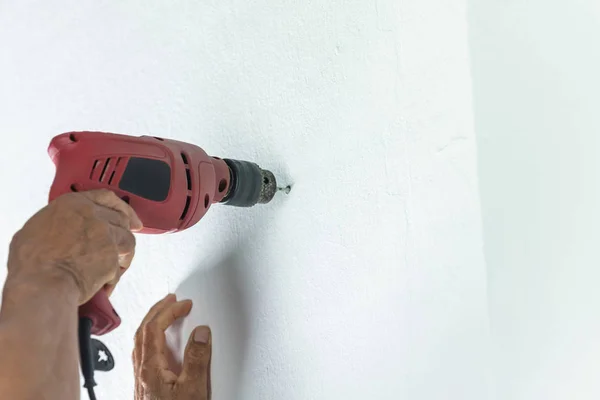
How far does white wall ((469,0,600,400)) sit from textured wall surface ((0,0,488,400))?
2cm

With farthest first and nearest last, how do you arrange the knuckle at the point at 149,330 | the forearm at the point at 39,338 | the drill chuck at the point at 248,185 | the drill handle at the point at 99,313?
the knuckle at the point at 149,330, the drill chuck at the point at 248,185, the drill handle at the point at 99,313, the forearm at the point at 39,338

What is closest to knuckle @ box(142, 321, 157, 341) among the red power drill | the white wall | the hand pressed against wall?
the hand pressed against wall

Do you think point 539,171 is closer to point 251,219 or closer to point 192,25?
point 251,219

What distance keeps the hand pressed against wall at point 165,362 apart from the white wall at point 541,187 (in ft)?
1.44

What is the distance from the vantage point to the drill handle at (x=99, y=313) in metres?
0.59

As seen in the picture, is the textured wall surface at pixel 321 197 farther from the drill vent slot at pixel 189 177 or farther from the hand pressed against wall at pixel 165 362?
the drill vent slot at pixel 189 177

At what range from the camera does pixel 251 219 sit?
0.78 m

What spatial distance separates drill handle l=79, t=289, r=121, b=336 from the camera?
1.94ft

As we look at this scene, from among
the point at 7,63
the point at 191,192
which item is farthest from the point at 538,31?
the point at 7,63

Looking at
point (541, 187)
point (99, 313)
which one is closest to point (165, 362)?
point (99, 313)

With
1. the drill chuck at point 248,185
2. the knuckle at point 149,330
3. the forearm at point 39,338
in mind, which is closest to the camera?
the forearm at point 39,338

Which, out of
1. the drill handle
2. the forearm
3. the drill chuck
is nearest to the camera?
the forearm

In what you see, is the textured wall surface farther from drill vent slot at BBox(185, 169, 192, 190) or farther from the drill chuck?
drill vent slot at BBox(185, 169, 192, 190)

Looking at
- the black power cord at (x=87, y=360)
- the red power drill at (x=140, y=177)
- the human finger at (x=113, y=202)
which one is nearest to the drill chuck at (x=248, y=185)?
the red power drill at (x=140, y=177)
